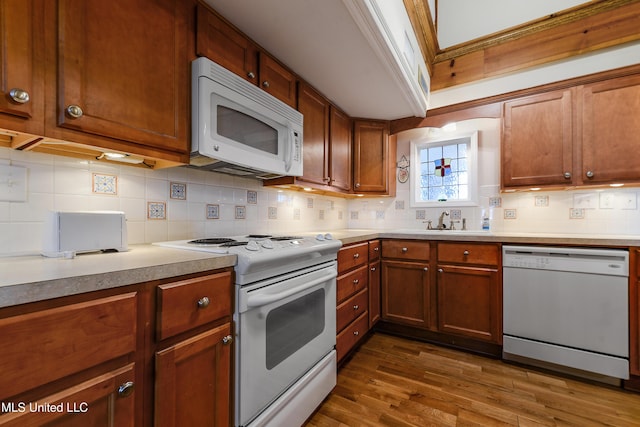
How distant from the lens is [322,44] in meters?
1.59

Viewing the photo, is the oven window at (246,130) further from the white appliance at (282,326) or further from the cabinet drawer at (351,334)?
the cabinet drawer at (351,334)

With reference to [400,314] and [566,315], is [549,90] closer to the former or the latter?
[566,315]

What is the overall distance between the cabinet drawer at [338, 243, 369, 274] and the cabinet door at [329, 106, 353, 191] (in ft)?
2.04

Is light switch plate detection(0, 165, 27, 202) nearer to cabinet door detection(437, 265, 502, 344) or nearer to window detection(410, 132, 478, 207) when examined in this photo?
cabinet door detection(437, 265, 502, 344)

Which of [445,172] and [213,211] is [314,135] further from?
[445,172]

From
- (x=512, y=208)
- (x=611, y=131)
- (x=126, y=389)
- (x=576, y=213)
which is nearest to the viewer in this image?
(x=126, y=389)

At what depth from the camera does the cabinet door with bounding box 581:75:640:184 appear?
1921 millimetres

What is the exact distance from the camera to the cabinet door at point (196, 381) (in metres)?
0.85

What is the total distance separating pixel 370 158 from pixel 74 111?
2313 millimetres

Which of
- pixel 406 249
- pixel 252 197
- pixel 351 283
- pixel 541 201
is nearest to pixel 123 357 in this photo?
pixel 252 197

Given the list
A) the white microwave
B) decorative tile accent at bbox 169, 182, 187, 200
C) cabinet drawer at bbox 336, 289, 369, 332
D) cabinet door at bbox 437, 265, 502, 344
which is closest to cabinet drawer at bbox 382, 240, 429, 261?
cabinet door at bbox 437, 265, 502, 344

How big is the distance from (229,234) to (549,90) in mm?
2633

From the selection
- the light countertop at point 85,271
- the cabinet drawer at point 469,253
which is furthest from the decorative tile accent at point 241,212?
the cabinet drawer at point 469,253

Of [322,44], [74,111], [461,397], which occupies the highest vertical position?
[322,44]
